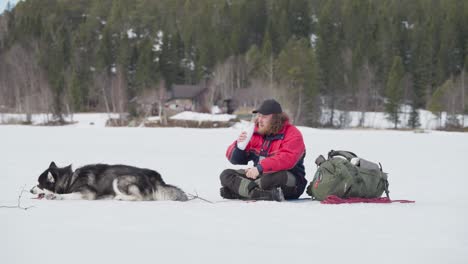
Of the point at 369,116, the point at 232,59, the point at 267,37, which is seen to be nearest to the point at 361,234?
the point at 369,116

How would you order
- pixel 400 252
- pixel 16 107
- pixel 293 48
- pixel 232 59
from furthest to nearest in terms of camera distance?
pixel 232 59 < pixel 293 48 < pixel 16 107 < pixel 400 252

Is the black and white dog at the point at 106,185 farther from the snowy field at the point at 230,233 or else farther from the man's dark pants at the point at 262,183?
the man's dark pants at the point at 262,183

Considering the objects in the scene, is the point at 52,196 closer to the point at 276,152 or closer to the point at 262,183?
the point at 262,183

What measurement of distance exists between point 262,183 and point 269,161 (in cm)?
27

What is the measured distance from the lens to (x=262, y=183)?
5.46 metres

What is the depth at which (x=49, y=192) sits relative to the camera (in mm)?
5801

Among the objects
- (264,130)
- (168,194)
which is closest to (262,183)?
(264,130)

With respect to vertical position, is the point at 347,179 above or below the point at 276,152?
below

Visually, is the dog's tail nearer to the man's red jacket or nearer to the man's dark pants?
the man's dark pants

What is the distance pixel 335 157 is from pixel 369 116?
188 feet

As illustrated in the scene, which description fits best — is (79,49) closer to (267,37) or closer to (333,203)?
(267,37)

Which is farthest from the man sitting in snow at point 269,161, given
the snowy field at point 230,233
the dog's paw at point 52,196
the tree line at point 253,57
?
the tree line at point 253,57

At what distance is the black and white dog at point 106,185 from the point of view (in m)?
5.46

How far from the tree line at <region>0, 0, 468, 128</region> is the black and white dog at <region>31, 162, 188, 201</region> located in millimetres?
45158
